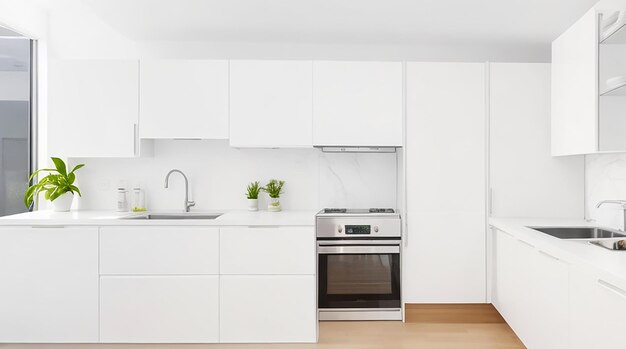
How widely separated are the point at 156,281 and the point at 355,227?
1.48m

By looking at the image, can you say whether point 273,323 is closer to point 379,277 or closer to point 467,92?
point 379,277

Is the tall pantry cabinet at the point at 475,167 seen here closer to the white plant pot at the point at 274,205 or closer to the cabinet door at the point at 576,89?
the cabinet door at the point at 576,89

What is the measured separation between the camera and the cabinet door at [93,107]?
2990 mm

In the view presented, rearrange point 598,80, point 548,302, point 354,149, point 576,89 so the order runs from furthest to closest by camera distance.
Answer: point 354,149, point 576,89, point 598,80, point 548,302

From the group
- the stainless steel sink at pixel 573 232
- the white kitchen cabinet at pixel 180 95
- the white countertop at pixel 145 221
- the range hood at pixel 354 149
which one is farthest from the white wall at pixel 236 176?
the stainless steel sink at pixel 573 232

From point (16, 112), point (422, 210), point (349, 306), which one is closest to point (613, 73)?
point (422, 210)

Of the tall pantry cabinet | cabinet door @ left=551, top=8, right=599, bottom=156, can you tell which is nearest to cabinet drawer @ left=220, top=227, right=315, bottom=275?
the tall pantry cabinet

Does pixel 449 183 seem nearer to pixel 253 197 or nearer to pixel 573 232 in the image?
pixel 573 232

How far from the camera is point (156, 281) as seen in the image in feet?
8.71

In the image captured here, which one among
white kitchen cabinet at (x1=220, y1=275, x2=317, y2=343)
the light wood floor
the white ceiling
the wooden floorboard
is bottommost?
the light wood floor

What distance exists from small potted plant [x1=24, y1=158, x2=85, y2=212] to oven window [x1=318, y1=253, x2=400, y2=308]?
2.09m

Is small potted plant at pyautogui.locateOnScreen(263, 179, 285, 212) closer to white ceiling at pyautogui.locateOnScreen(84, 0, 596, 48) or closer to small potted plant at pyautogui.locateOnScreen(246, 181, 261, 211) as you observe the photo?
small potted plant at pyautogui.locateOnScreen(246, 181, 261, 211)

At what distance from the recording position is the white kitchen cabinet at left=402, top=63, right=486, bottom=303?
2973 mm

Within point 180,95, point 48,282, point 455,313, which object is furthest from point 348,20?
point 48,282
